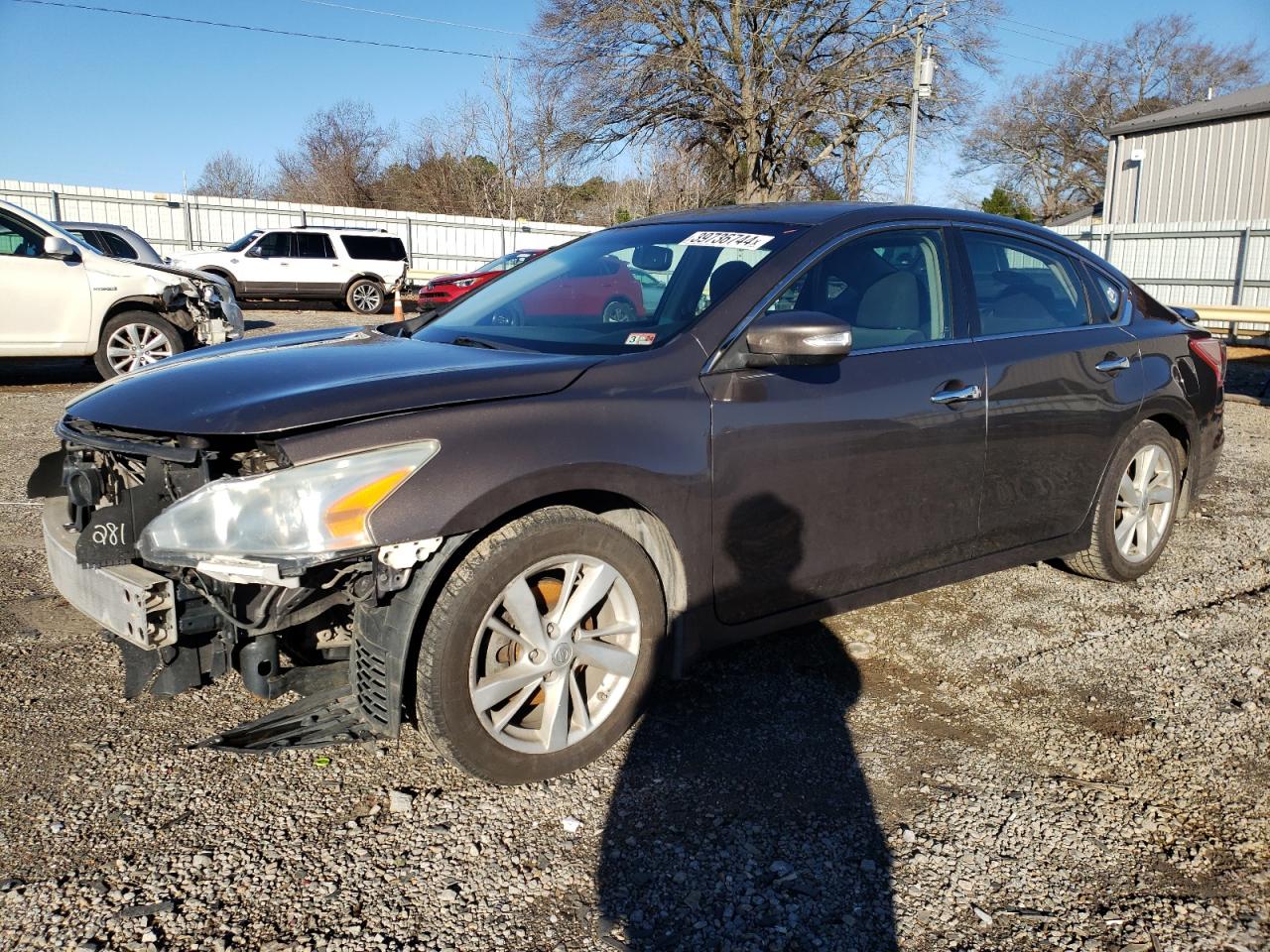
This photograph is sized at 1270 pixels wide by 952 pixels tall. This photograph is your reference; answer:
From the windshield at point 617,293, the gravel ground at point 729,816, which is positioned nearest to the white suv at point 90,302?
the gravel ground at point 729,816

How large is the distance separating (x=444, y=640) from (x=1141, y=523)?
3534mm

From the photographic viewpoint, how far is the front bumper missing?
104 inches

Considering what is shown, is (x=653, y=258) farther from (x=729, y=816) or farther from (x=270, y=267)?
(x=270, y=267)

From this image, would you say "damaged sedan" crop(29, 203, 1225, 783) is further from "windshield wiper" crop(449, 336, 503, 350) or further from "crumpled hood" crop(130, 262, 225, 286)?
"crumpled hood" crop(130, 262, 225, 286)

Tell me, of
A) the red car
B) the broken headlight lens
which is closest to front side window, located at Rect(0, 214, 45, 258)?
the broken headlight lens

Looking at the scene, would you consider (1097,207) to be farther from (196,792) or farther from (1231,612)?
(196,792)

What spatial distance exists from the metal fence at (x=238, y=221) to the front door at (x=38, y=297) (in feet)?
50.0

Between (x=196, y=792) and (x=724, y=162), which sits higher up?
(x=724, y=162)

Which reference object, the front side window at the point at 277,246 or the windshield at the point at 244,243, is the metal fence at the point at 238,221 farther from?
the front side window at the point at 277,246

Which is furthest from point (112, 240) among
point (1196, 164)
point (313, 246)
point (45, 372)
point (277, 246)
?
point (1196, 164)

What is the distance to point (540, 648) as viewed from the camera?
2.77m

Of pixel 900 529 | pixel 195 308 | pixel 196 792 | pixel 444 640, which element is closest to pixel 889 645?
pixel 900 529

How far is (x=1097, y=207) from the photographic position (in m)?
47.1

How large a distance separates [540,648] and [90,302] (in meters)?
8.92
